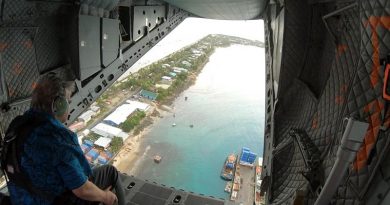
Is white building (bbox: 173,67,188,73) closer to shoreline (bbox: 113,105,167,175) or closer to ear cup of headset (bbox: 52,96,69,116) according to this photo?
shoreline (bbox: 113,105,167,175)

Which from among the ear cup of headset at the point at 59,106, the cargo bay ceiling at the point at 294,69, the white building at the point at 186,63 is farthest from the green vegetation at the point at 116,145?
the white building at the point at 186,63

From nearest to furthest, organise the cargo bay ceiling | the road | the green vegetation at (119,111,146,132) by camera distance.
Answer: the cargo bay ceiling → the road → the green vegetation at (119,111,146,132)

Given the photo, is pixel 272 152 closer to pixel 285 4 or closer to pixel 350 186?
pixel 285 4

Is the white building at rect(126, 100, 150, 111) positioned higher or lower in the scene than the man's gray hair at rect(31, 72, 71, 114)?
lower

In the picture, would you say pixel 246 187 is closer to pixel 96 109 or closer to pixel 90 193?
pixel 96 109

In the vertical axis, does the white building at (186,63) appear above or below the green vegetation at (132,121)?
above

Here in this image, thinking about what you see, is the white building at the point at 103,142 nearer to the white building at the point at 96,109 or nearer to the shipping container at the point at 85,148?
the shipping container at the point at 85,148

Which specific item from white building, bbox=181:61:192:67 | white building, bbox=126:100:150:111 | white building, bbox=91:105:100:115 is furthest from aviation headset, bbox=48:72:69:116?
white building, bbox=181:61:192:67
